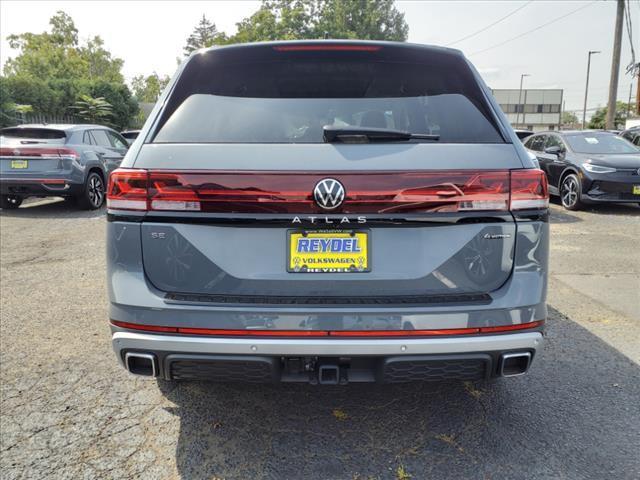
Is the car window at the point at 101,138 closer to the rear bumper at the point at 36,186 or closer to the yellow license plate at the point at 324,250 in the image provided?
the rear bumper at the point at 36,186

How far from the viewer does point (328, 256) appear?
205 cm

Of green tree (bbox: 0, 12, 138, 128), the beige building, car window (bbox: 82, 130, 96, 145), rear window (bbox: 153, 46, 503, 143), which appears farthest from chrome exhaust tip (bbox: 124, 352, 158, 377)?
the beige building

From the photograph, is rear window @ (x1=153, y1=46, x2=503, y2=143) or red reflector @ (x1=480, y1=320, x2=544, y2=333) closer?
red reflector @ (x1=480, y1=320, x2=544, y2=333)

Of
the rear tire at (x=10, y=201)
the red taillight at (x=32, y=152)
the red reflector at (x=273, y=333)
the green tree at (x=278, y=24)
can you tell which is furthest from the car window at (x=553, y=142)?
the green tree at (x=278, y=24)

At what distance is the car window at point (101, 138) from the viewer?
34.9 feet

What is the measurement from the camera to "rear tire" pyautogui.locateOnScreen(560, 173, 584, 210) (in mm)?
9938

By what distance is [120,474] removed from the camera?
227cm

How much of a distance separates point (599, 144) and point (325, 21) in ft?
162

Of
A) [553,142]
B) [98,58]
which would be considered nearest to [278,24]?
[98,58]

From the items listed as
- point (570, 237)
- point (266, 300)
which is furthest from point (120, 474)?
point (570, 237)

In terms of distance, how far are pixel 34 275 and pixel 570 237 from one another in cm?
708

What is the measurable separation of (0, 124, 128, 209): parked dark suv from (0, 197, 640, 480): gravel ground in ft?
19.4

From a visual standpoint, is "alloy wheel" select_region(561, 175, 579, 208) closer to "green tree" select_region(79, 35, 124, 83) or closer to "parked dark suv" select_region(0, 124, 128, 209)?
"parked dark suv" select_region(0, 124, 128, 209)

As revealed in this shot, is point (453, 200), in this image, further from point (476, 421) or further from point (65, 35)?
point (65, 35)
